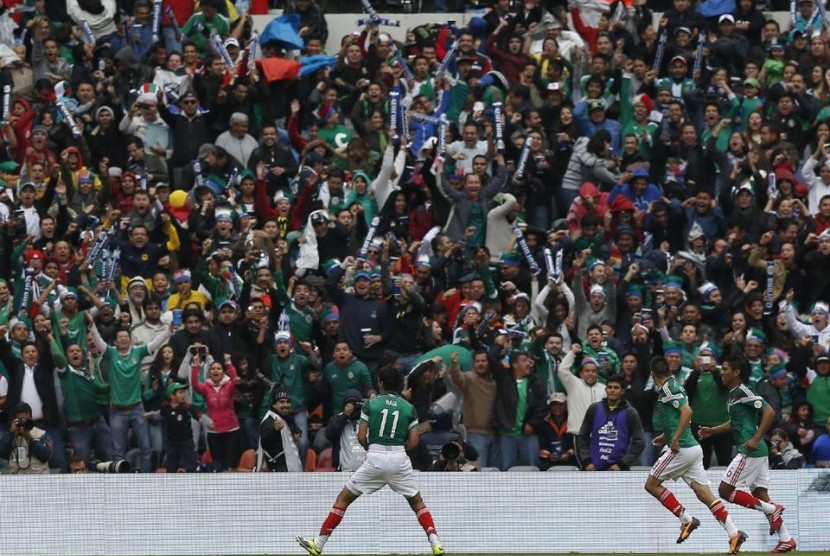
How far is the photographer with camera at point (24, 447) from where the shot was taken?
2305 cm

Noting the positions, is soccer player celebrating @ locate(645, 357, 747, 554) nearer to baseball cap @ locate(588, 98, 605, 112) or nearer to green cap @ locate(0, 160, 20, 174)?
baseball cap @ locate(588, 98, 605, 112)

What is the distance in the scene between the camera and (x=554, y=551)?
2206cm

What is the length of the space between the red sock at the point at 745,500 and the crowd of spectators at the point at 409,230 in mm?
2090

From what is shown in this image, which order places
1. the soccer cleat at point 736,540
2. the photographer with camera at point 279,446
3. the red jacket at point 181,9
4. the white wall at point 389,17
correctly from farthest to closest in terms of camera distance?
1. the white wall at point 389,17
2. the red jacket at point 181,9
3. the photographer with camera at point 279,446
4. the soccer cleat at point 736,540

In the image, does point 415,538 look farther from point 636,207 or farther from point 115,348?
point 636,207

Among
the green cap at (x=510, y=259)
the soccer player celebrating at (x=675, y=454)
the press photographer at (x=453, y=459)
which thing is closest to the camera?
the soccer player celebrating at (x=675, y=454)

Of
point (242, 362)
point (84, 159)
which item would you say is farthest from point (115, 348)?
point (84, 159)

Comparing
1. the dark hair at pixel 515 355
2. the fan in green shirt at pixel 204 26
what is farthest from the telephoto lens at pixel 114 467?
the fan in green shirt at pixel 204 26

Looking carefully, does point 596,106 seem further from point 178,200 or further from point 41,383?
point 41,383

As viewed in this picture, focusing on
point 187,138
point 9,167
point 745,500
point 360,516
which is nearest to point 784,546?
point 745,500

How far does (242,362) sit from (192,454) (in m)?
1.30

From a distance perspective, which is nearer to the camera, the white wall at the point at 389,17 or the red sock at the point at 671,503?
the red sock at the point at 671,503

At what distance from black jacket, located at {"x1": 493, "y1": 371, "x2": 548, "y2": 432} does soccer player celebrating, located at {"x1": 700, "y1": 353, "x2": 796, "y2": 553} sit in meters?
3.26

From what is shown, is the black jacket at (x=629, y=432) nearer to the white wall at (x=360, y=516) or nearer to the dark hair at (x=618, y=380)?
the dark hair at (x=618, y=380)
